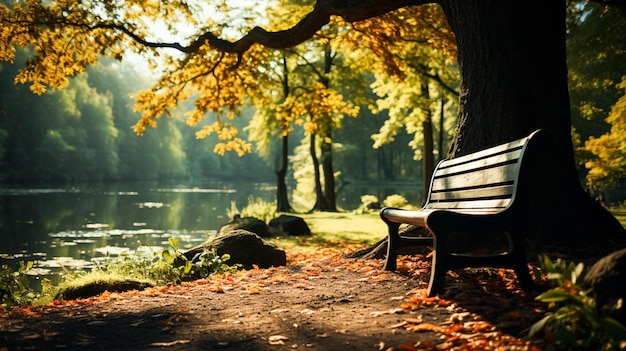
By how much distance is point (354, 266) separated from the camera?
229 inches

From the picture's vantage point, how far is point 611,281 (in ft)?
8.54

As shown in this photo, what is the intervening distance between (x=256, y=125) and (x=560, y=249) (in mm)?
21071

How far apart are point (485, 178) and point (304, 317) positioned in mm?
2000

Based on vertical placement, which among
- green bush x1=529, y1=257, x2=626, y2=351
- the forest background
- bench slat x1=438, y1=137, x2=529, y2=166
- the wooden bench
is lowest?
green bush x1=529, y1=257, x2=626, y2=351

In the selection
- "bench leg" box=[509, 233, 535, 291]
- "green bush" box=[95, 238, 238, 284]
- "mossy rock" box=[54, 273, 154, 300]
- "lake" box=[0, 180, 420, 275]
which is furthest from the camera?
"lake" box=[0, 180, 420, 275]

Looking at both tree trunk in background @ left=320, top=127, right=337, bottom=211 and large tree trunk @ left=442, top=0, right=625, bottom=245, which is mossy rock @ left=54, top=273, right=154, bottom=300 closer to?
large tree trunk @ left=442, top=0, right=625, bottom=245

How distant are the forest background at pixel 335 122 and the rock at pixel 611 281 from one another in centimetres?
996

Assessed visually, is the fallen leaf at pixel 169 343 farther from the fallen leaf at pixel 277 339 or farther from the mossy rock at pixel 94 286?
the mossy rock at pixel 94 286

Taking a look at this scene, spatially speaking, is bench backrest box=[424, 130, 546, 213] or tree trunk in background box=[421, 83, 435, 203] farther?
tree trunk in background box=[421, 83, 435, 203]

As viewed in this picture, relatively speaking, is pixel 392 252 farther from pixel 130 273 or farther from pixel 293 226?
pixel 293 226

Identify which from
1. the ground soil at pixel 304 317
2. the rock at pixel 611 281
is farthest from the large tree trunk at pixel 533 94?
the rock at pixel 611 281

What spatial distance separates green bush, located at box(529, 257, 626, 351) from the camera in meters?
2.40

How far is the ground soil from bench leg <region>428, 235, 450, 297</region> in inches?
3.4

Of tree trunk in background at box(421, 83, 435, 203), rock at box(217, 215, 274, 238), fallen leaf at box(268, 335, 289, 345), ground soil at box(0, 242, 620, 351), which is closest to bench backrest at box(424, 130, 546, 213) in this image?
ground soil at box(0, 242, 620, 351)
